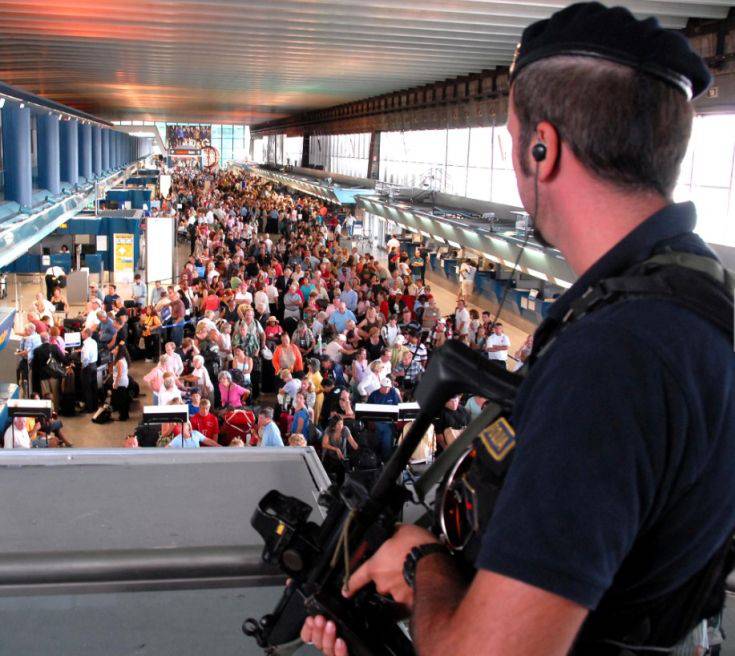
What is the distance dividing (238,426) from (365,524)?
8283 millimetres

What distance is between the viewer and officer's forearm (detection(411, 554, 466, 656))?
3.39ft

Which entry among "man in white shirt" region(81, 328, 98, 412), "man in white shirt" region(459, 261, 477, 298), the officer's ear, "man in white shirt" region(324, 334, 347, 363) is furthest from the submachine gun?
"man in white shirt" region(459, 261, 477, 298)

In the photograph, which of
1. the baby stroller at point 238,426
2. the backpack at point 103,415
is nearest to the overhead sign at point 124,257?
the backpack at point 103,415

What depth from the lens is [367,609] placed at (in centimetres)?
134

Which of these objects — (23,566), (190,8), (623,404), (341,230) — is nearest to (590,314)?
(623,404)

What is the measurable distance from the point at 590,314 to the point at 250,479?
7.37 ft

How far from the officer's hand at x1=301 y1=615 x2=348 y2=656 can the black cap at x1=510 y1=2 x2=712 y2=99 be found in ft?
2.90

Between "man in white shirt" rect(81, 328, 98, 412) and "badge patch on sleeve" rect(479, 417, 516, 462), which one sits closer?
"badge patch on sleeve" rect(479, 417, 516, 462)

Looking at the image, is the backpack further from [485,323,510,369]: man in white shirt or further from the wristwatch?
the wristwatch

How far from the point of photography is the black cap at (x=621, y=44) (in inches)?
42.9

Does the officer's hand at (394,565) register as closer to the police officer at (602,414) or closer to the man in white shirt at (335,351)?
the police officer at (602,414)

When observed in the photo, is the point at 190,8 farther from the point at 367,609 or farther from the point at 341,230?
the point at 341,230

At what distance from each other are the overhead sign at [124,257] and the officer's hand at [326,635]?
19.1 metres

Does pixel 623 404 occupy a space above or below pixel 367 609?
above
